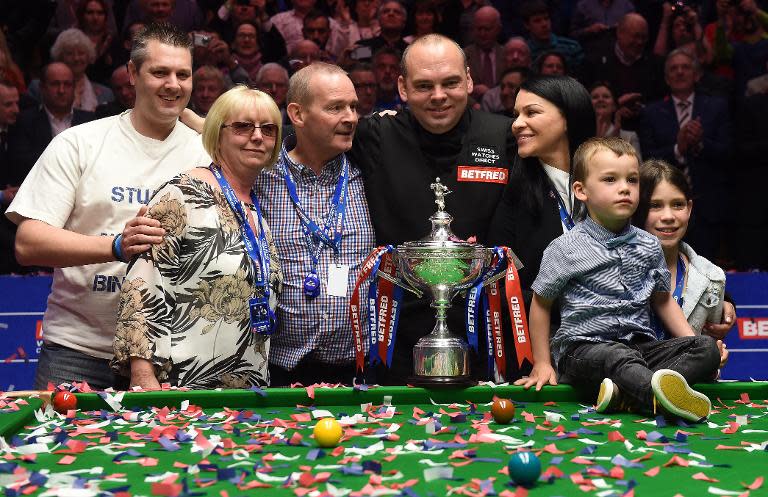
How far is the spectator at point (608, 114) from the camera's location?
23.9 ft

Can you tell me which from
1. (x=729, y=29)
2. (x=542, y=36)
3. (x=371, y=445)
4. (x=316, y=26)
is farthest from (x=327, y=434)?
(x=729, y=29)

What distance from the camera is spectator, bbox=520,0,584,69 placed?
769 centimetres

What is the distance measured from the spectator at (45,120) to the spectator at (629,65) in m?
3.62

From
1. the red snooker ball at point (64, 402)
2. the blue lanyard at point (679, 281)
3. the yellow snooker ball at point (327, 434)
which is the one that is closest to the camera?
the yellow snooker ball at point (327, 434)

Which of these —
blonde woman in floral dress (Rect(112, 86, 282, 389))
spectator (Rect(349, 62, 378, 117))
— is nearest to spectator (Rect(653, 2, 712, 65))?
spectator (Rect(349, 62, 378, 117))

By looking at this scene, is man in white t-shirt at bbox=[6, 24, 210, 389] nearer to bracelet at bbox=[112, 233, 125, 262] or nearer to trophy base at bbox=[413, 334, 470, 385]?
bracelet at bbox=[112, 233, 125, 262]

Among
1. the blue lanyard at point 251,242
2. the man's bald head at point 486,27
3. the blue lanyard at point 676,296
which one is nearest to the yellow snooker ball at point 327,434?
the blue lanyard at point 251,242

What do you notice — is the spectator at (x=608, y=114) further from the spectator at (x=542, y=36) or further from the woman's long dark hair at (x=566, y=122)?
the woman's long dark hair at (x=566, y=122)

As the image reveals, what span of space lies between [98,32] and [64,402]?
5084 millimetres

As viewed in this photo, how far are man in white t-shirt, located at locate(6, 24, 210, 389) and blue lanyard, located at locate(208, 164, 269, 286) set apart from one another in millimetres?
391

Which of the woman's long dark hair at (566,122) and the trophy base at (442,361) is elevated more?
the woman's long dark hair at (566,122)

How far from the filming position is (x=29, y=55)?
7.43 m

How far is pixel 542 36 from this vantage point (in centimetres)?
773

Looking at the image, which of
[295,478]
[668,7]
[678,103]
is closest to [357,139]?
[295,478]
